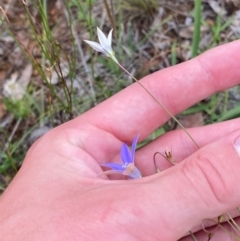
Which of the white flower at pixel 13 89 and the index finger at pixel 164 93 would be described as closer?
the index finger at pixel 164 93

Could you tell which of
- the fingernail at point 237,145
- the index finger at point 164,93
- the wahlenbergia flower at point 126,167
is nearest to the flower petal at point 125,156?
the wahlenbergia flower at point 126,167

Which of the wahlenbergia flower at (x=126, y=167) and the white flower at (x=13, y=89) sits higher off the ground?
the white flower at (x=13, y=89)

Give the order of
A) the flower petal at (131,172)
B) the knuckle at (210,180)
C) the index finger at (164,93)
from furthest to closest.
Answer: the index finger at (164,93) < the flower petal at (131,172) < the knuckle at (210,180)

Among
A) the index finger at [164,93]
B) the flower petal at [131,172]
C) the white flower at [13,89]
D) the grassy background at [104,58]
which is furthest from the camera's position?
the white flower at [13,89]

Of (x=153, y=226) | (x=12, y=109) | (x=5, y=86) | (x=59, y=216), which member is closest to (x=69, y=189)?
(x=59, y=216)

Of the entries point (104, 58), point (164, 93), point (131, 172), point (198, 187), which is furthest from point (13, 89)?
point (198, 187)

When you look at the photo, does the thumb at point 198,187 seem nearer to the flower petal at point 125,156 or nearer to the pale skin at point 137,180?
the pale skin at point 137,180

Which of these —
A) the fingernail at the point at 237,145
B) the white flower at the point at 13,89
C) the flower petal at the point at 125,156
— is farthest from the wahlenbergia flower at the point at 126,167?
the white flower at the point at 13,89

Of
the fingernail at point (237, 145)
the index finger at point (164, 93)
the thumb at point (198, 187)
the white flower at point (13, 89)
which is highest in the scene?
the white flower at point (13, 89)
